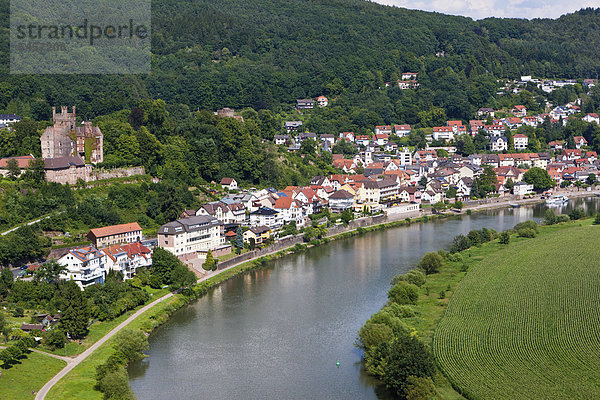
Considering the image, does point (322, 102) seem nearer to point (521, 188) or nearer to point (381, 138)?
point (381, 138)

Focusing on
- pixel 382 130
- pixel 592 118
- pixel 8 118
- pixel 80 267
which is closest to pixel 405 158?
pixel 382 130

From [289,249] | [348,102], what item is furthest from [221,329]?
[348,102]

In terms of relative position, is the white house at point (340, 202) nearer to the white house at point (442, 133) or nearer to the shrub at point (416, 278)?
the shrub at point (416, 278)

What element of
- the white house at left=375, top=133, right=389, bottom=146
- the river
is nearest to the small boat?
the white house at left=375, top=133, right=389, bottom=146

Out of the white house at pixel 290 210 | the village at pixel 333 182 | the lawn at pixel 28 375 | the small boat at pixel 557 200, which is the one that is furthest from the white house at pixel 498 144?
the lawn at pixel 28 375

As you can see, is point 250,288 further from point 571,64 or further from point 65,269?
point 571,64

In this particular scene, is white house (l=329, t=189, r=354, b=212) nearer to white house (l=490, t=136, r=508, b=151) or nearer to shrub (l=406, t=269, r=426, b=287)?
shrub (l=406, t=269, r=426, b=287)

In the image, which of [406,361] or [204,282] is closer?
[406,361]
